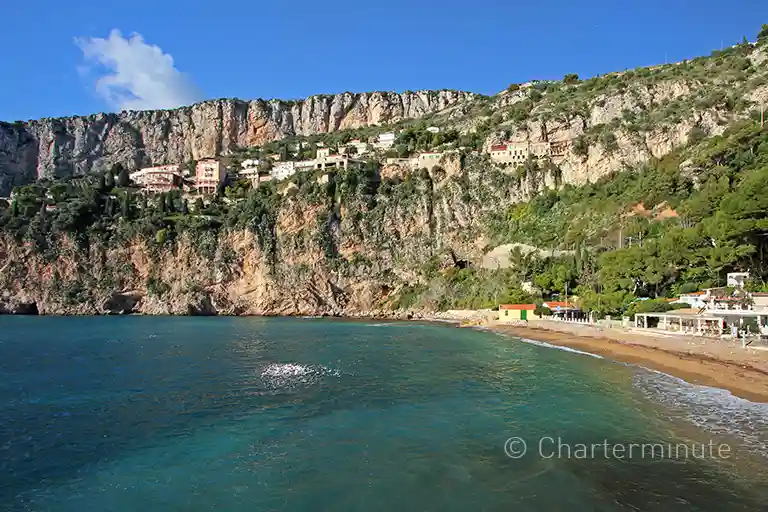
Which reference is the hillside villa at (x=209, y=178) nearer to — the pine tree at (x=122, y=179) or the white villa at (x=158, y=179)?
the white villa at (x=158, y=179)

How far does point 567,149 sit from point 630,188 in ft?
50.5

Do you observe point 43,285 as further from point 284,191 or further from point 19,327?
point 284,191

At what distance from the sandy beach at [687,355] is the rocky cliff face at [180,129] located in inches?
4099

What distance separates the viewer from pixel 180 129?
129000 millimetres

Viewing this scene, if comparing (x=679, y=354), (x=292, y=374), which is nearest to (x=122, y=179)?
(x=292, y=374)

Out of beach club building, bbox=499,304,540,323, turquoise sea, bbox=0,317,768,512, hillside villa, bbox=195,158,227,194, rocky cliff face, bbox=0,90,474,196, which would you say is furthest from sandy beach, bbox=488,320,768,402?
rocky cliff face, bbox=0,90,474,196

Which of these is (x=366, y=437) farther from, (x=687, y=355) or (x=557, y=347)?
(x=557, y=347)

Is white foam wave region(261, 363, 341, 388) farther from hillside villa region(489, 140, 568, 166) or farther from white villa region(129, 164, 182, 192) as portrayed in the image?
white villa region(129, 164, 182, 192)

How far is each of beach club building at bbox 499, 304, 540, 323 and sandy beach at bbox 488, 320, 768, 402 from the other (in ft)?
42.2

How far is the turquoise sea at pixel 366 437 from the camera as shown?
10.4 m

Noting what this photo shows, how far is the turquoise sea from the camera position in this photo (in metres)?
10.4

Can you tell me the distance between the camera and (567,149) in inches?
3086

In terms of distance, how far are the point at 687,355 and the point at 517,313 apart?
29543 mm

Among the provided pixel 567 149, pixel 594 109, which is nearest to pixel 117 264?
pixel 567 149
